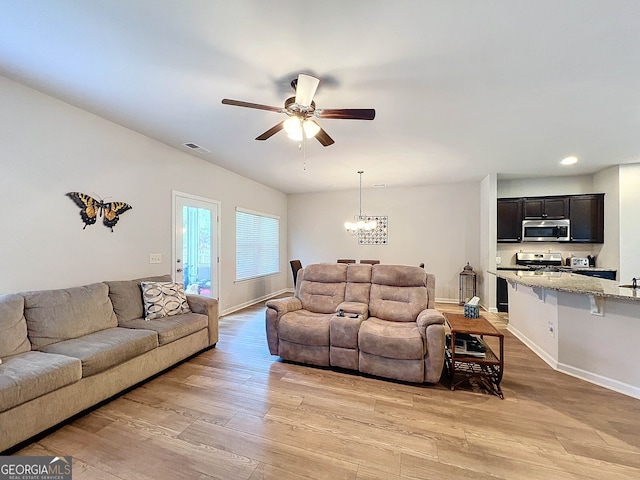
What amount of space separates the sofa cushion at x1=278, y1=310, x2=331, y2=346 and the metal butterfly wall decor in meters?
2.32

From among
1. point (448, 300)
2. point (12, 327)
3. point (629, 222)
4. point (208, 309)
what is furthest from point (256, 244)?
point (629, 222)

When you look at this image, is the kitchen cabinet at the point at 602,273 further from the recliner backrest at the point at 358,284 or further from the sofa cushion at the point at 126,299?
the sofa cushion at the point at 126,299

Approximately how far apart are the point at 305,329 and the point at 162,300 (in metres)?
1.72

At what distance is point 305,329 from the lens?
116 inches

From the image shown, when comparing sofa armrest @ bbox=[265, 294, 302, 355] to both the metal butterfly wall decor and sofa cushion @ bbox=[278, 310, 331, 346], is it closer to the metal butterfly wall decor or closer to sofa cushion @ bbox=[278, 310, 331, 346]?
sofa cushion @ bbox=[278, 310, 331, 346]

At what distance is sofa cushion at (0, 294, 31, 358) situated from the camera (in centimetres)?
205

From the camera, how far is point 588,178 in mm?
5285

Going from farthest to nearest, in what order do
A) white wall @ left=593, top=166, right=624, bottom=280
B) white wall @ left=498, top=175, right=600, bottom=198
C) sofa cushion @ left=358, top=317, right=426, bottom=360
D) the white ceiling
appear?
white wall @ left=498, top=175, right=600, bottom=198 → white wall @ left=593, top=166, right=624, bottom=280 → sofa cushion @ left=358, top=317, right=426, bottom=360 → the white ceiling

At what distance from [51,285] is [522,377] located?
4768 mm

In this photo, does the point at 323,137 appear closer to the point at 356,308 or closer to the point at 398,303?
the point at 356,308

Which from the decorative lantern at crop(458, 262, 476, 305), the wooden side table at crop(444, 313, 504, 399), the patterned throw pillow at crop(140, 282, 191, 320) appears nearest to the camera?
the wooden side table at crop(444, 313, 504, 399)

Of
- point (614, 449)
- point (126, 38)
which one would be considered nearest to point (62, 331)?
point (126, 38)

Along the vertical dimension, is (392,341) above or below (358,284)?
below

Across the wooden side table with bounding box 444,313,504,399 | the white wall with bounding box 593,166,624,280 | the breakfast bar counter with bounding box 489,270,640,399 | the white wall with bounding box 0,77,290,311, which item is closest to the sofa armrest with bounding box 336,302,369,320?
the wooden side table with bounding box 444,313,504,399
